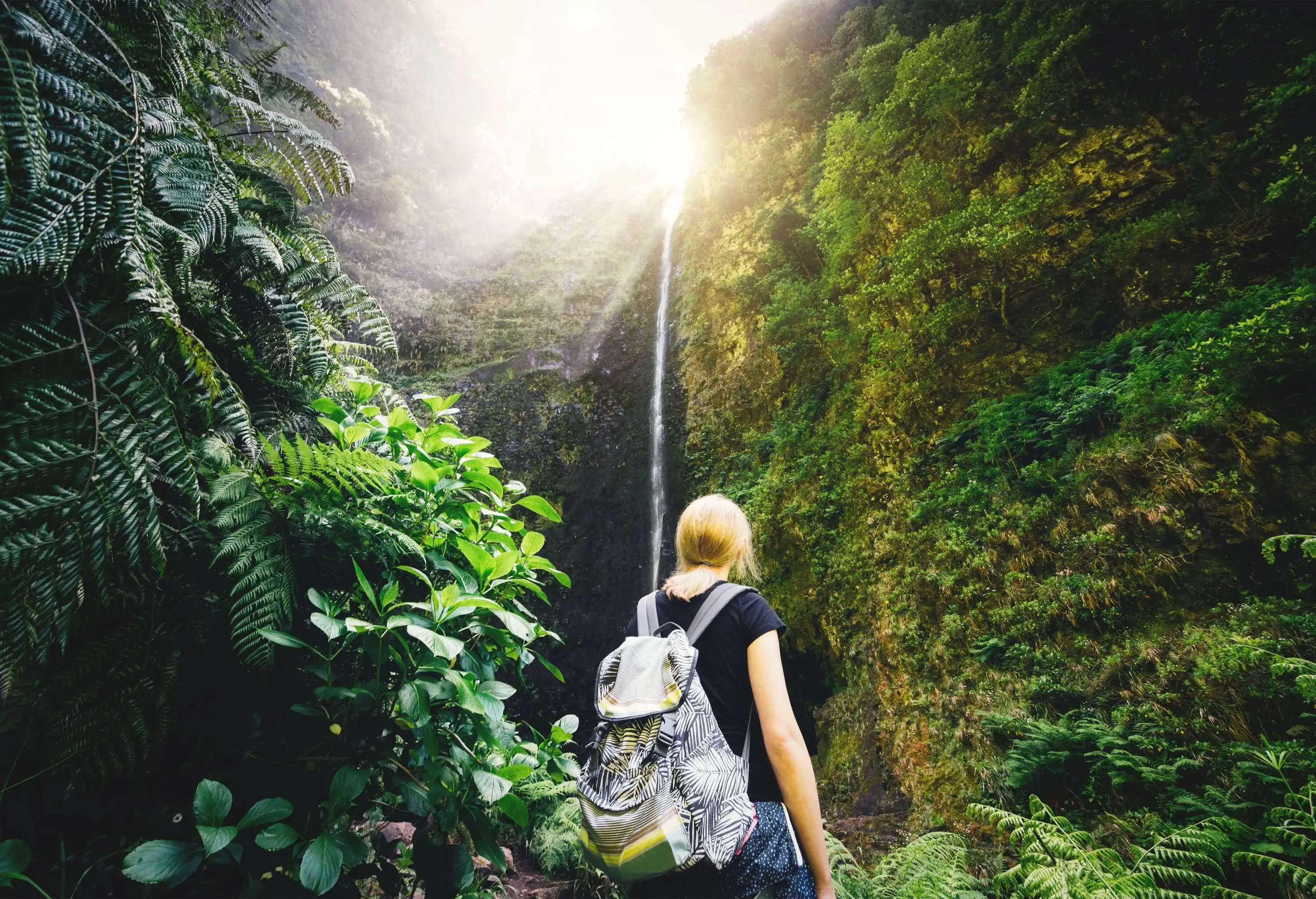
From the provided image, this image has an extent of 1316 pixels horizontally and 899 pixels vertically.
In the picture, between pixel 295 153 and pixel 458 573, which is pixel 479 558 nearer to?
pixel 458 573

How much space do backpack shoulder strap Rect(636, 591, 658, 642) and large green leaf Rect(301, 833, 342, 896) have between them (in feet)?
2.84

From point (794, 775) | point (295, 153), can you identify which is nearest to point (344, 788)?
point (794, 775)

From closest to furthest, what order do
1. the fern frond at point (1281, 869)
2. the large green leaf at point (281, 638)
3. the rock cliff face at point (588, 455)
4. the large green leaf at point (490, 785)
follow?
the large green leaf at point (281, 638) < the large green leaf at point (490, 785) < the fern frond at point (1281, 869) < the rock cliff face at point (588, 455)

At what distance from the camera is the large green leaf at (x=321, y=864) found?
102cm

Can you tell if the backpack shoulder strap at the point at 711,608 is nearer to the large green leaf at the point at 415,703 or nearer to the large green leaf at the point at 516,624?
the large green leaf at the point at 516,624

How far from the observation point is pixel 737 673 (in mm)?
1420

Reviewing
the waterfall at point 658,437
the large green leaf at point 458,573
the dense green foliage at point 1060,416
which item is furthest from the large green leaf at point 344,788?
the waterfall at point 658,437

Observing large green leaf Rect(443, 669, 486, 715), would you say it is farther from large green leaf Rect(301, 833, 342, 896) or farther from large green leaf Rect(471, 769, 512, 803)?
large green leaf Rect(301, 833, 342, 896)

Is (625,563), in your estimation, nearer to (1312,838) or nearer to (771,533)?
(771,533)

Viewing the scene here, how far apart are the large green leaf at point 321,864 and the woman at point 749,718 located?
0.72 metres

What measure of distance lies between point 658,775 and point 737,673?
1.21 feet

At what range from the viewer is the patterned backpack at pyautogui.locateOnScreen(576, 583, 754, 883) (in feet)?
3.72

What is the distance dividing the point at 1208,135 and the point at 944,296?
1.70m

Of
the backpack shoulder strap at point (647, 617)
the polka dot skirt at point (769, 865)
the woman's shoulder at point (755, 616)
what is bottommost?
the polka dot skirt at point (769, 865)
